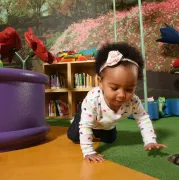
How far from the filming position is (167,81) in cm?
239

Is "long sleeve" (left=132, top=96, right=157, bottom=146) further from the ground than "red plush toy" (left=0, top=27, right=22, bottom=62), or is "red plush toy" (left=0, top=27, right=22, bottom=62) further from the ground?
"red plush toy" (left=0, top=27, right=22, bottom=62)

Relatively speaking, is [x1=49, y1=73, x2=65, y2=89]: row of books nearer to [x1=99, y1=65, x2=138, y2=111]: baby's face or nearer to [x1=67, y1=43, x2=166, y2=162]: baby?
[x1=67, y1=43, x2=166, y2=162]: baby

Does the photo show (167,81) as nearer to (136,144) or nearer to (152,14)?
(152,14)

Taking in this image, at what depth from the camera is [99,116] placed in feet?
3.28

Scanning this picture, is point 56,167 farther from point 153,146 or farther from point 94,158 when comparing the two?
point 153,146

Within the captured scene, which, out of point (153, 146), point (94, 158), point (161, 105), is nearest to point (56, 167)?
point (94, 158)

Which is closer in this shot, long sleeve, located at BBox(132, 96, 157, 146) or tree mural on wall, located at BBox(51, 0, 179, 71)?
long sleeve, located at BBox(132, 96, 157, 146)

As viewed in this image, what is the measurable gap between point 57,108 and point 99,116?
1563mm

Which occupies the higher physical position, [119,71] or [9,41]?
[9,41]

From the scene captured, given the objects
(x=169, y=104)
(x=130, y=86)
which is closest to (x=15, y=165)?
(x=130, y=86)

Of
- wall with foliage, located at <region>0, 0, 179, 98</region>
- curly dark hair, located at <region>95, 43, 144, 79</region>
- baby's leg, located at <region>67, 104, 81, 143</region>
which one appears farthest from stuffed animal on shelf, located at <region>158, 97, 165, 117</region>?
curly dark hair, located at <region>95, 43, 144, 79</region>

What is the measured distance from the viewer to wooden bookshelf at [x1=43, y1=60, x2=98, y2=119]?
2.38 m

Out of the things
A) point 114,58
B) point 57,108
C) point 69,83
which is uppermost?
point 114,58

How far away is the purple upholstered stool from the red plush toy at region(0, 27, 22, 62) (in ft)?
1.51
